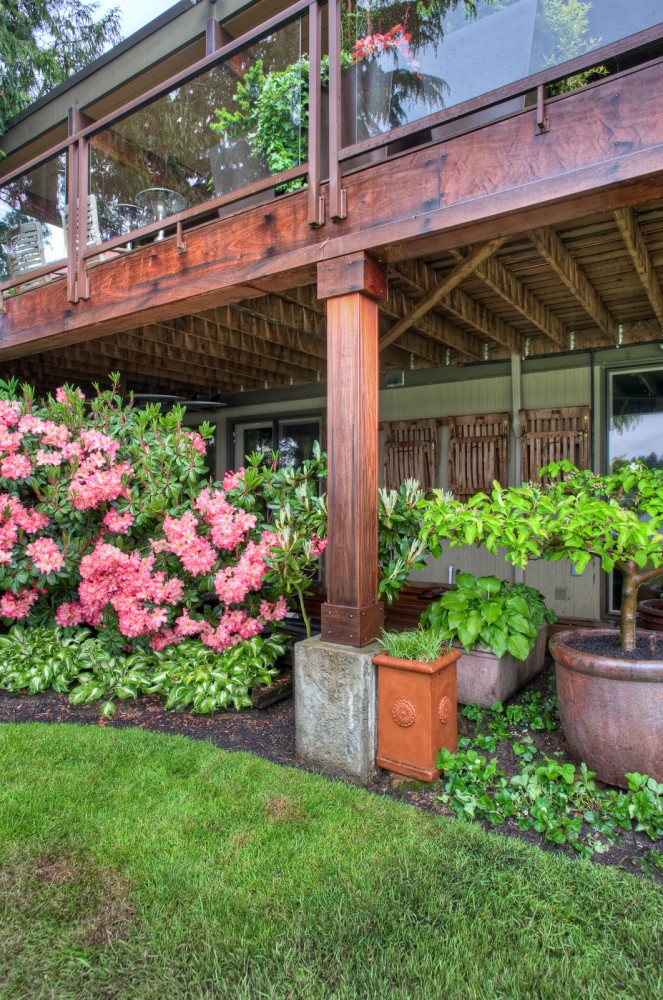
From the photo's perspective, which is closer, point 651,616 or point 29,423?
point 29,423

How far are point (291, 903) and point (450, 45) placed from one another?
334 centimetres

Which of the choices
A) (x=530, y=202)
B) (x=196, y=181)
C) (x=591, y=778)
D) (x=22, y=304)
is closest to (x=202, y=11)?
(x=196, y=181)

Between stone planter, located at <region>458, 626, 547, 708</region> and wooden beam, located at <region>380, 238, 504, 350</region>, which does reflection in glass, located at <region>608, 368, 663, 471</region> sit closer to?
wooden beam, located at <region>380, 238, 504, 350</region>

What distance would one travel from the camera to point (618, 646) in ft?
8.86

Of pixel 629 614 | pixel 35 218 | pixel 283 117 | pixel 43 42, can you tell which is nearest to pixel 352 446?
pixel 629 614

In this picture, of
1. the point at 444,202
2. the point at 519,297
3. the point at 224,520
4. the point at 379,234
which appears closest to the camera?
the point at 444,202

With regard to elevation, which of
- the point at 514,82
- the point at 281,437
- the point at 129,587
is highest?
the point at 514,82

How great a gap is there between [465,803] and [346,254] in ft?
7.69

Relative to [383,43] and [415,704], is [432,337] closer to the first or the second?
[383,43]

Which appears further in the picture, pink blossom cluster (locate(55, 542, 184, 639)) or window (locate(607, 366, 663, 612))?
window (locate(607, 366, 663, 612))

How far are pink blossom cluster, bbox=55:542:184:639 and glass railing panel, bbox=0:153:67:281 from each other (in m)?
2.59

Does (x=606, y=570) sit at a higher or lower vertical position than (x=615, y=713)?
higher

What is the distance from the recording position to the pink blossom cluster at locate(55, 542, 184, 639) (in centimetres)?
351

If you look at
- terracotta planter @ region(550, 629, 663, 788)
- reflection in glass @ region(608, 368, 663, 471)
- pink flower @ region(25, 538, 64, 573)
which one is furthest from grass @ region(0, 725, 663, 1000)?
reflection in glass @ region(608, 368, 663, 471)
